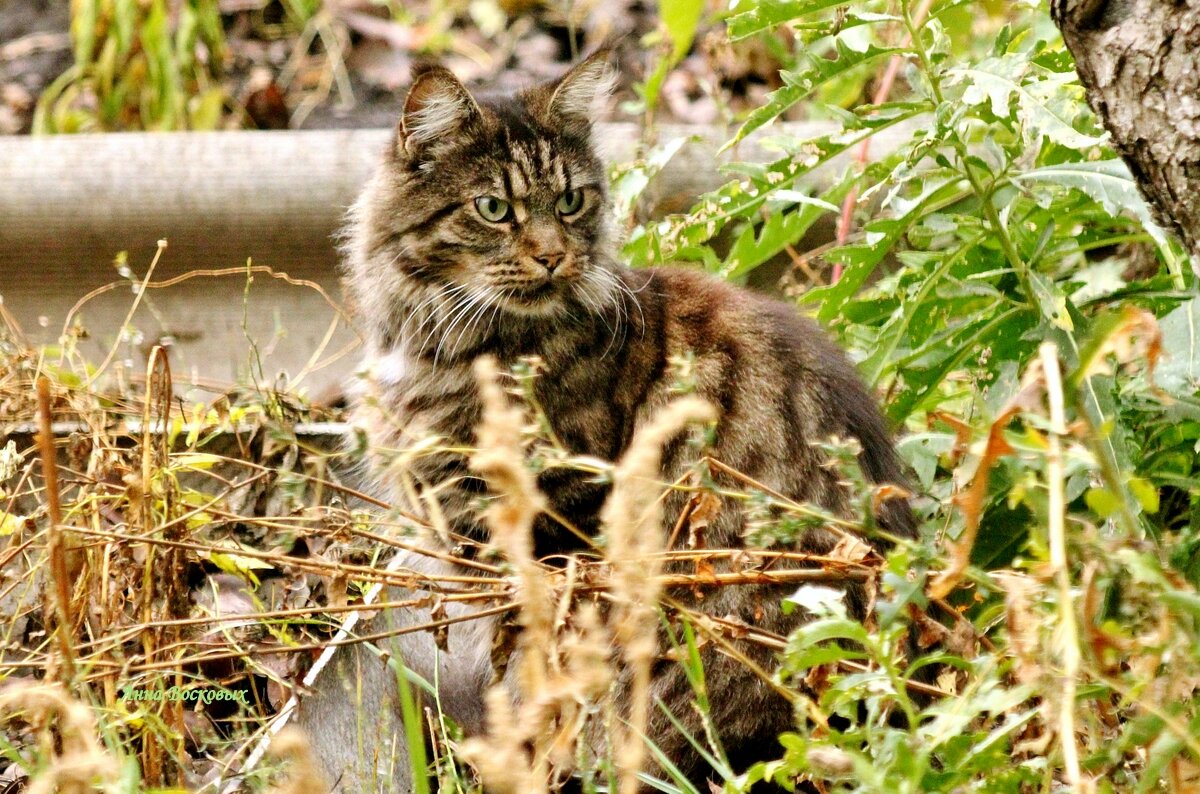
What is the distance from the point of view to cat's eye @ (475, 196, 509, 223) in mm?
2982

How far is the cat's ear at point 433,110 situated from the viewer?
113 inches

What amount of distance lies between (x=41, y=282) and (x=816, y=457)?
2669 millimetres

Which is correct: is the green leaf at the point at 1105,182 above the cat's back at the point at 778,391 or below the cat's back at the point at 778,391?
above

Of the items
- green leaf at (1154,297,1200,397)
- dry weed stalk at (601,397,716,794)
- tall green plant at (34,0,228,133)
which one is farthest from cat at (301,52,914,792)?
tall green plant at (34,0,228,133)

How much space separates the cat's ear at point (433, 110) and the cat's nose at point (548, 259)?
354 millimetres

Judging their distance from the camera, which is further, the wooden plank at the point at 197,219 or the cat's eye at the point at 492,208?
the wooden plank at the point at 197,219

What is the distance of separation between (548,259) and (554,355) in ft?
0.73

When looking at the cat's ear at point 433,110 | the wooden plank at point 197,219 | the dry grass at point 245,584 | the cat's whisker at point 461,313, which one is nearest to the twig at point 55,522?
the dry grass at point 245,584

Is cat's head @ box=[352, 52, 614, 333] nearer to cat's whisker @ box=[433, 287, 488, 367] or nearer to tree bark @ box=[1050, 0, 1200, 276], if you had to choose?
cat's whisker @ box=[433, 287, 488, 367]

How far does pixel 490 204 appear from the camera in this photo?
9.83 ft

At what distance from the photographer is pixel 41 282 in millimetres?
4031

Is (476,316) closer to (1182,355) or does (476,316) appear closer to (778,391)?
(778,391)

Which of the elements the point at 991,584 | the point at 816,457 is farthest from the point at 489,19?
the point at 991,584

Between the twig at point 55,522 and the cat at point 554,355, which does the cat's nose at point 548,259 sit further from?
the twig at point 55,522
